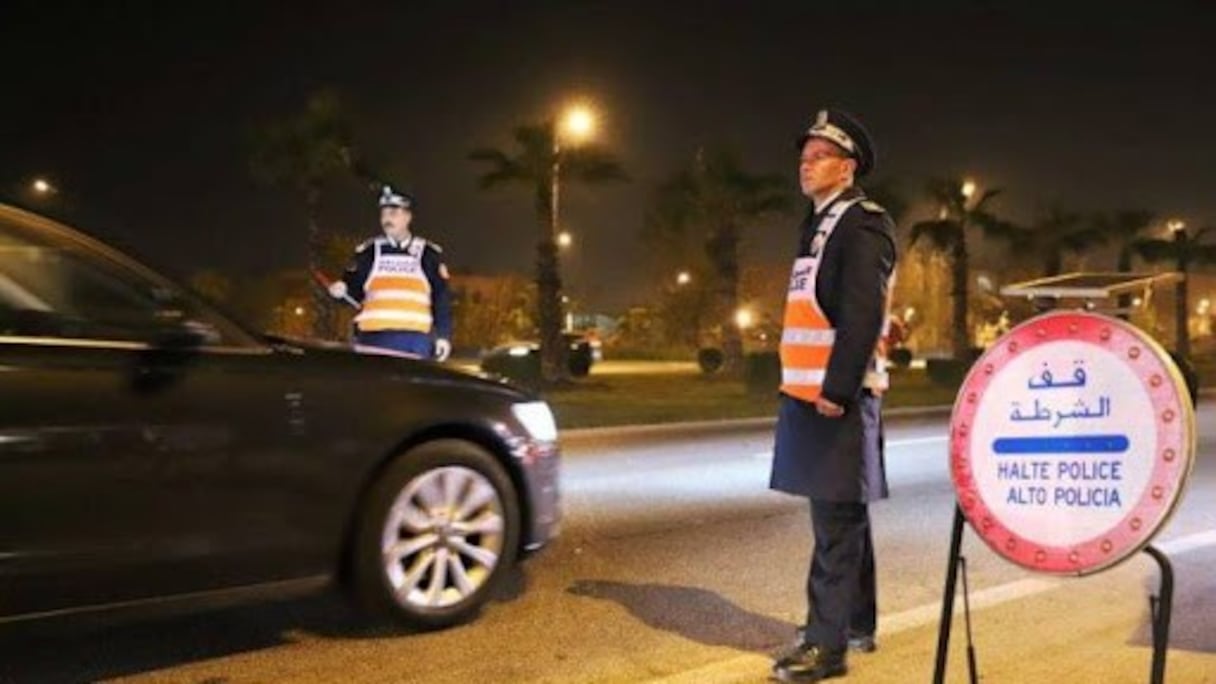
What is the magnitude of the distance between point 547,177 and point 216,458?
75.5 ft

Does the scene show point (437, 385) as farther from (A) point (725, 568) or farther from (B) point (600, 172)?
(B) point (600, 172)

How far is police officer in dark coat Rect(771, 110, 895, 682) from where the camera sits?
4.55 m

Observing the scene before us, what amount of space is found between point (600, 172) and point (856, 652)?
23421 millimetres

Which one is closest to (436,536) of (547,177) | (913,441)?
(913,441)

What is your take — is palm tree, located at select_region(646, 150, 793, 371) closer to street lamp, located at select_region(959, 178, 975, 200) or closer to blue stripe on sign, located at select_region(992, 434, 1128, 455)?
street lamp, located at select_region(959, 178, 975, 200)

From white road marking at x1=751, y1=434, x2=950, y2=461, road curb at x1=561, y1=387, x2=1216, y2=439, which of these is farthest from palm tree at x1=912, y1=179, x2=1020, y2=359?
white road marking at x1=751, y1=434, x2=950, y2=461

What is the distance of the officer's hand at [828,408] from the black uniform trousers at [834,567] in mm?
308

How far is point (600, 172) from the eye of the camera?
28078mm

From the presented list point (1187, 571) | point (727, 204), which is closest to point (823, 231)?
point (1187, 571)

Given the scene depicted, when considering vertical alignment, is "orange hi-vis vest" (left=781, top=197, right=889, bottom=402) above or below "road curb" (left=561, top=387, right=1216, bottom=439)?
above

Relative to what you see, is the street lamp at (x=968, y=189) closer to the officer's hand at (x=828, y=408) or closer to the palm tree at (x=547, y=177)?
the palm tree at (x=547, y=177)

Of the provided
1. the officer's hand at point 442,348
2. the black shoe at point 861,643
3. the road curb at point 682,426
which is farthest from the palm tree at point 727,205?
the black shoe at point 861,643

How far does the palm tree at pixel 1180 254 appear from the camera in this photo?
150 feet

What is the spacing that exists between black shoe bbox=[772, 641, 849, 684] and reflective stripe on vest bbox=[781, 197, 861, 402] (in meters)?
0.87
